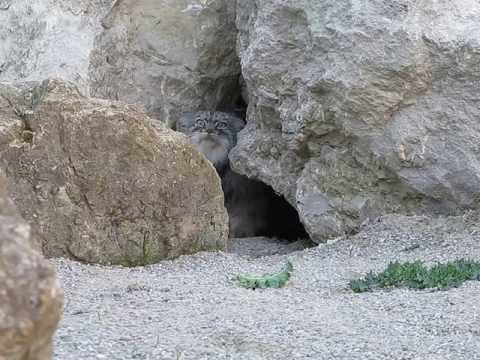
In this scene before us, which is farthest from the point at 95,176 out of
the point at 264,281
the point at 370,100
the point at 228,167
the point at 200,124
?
the point at 228,167

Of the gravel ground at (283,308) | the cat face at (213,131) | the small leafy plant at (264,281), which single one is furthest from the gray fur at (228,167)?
the small leafy plant at (264,281)

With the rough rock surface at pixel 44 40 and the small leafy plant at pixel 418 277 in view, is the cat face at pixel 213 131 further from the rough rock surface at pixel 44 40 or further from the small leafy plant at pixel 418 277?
the small leafy plant at pixel 418 277

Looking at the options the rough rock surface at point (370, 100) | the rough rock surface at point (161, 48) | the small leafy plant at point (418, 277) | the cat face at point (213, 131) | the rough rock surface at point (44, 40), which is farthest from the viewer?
the cat face at point (213, 131)

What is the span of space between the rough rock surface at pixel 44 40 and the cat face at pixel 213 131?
92 cm

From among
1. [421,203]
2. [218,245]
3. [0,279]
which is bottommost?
[218,245]

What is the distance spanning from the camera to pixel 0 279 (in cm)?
222

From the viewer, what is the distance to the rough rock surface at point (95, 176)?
5441 mm

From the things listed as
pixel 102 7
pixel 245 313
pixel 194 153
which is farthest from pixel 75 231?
pixel 102 7

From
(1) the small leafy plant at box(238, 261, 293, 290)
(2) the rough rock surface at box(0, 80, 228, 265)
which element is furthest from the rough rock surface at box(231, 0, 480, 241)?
(1) the small leafy plant at box(238, 261, 293, 290)

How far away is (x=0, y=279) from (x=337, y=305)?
2587mm

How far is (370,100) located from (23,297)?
4096mm

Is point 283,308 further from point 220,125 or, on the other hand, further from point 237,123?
point 237,123

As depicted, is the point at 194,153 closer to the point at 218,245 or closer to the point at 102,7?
the point at 218,245

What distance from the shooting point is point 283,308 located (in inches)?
174
